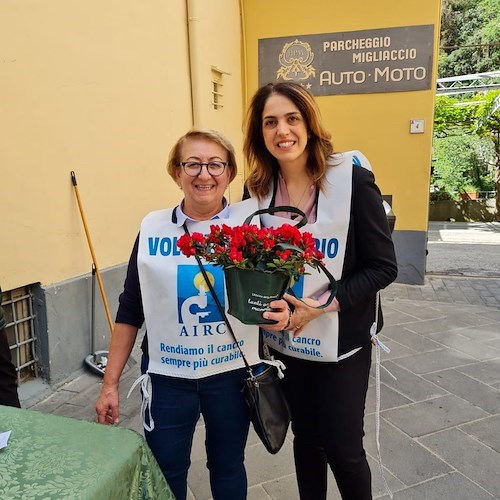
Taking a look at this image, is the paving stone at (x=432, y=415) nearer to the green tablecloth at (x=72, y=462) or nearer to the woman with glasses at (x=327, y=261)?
the woman with glasses at (x=327, y=261)

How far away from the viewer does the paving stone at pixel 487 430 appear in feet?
9.16

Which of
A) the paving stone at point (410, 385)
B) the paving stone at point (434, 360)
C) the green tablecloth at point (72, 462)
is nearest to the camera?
the green tablecloth at point (72, 462)

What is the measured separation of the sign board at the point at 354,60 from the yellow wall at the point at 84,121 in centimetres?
187

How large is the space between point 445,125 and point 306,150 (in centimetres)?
1649

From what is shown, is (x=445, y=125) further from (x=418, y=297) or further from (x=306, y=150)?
(x=306, y=150)

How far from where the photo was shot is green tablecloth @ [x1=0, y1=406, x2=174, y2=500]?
3.24ft

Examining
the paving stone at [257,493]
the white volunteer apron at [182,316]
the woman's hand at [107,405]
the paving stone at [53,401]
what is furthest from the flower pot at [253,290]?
the paving stone at [53,401]

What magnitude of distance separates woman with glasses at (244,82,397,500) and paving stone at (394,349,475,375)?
2.30m

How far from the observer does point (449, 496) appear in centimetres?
234

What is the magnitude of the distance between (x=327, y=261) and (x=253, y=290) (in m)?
0.40

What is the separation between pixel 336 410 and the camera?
65.6 inches

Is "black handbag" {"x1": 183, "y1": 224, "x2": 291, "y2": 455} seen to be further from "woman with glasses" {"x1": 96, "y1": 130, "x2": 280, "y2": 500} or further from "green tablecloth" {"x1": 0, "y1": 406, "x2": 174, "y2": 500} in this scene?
"green tablecloth" {"x1": 0, "y1": 406, "x2": 174, "y2": 500}

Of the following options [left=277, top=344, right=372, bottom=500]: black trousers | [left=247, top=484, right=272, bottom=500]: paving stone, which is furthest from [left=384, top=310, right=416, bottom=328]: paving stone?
[left=277, top=344, right=372, bottom=500]: black trousers

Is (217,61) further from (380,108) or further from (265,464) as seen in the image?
(265,464)
